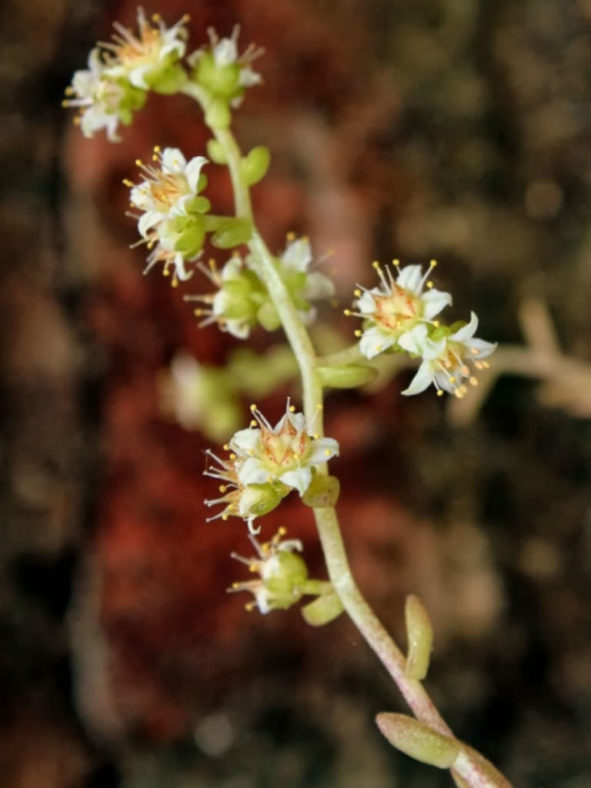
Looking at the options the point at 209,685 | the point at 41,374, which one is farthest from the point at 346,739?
the point at 41,374

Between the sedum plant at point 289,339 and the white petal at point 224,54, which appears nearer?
the sedum plant at point 289,339

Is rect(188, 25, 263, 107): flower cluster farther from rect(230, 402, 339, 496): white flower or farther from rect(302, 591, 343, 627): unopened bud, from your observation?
rect(302, 591, 343, 627): unopened bud

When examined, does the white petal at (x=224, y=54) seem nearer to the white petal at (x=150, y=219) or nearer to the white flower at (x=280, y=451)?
the white petal at (x=150, y=219)

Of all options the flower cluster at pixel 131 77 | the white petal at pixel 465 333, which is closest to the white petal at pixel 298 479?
the white petal at pixel 465 333

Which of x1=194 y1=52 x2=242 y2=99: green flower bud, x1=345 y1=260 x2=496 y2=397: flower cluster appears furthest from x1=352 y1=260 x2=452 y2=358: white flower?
x1=194 y1=52 x2=242 y2=99: green flower bud

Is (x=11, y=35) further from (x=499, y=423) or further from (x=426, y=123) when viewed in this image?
(x=499, y=423)

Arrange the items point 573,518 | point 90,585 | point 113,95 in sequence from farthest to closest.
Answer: point 90,585 < point 573,518 < point 113,95
